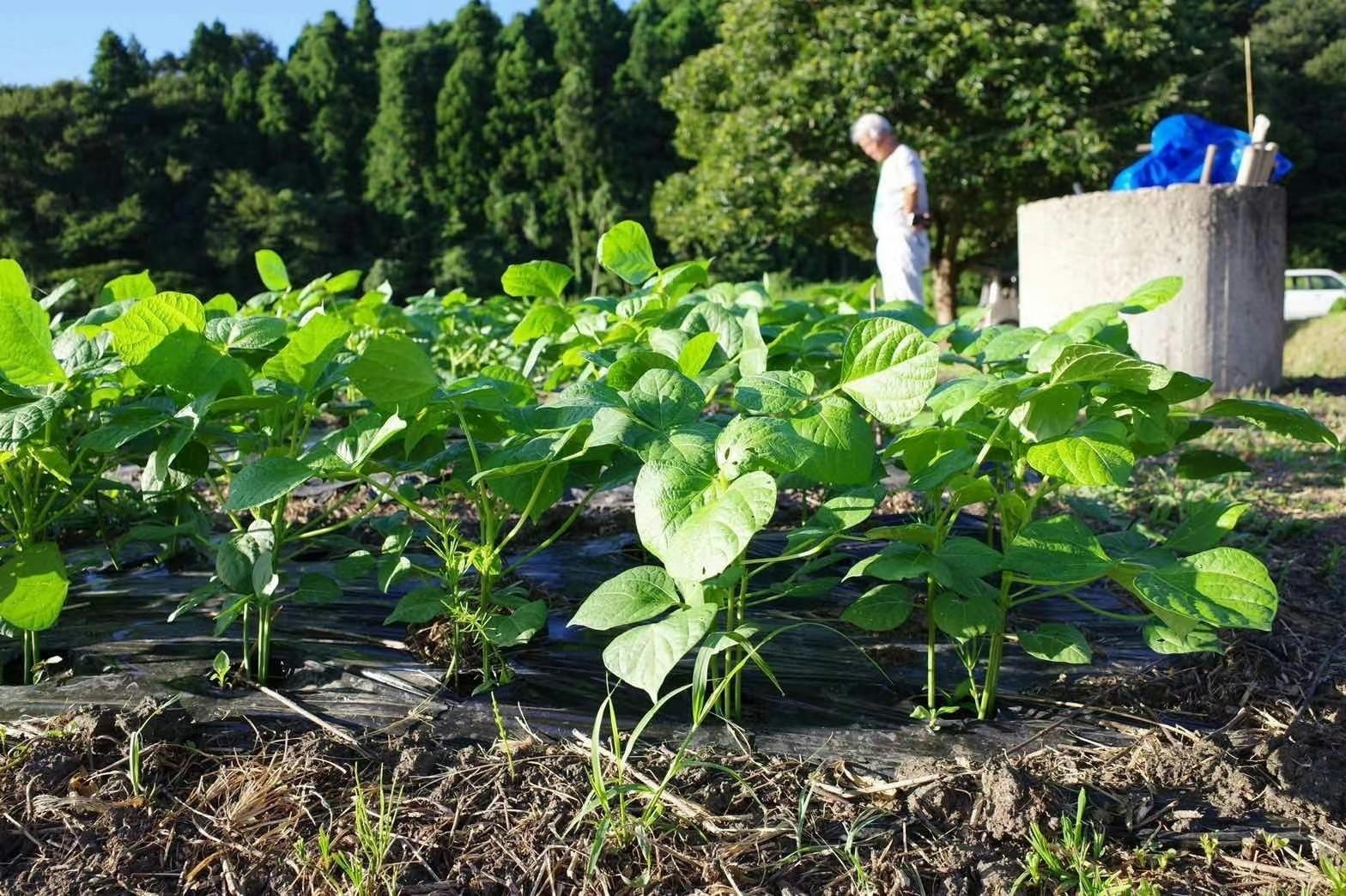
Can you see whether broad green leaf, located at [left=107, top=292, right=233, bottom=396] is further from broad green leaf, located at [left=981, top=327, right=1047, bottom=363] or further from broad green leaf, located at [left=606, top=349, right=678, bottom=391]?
broad green leaf, located at [left=981, top=327, right=1047, bottom=363]

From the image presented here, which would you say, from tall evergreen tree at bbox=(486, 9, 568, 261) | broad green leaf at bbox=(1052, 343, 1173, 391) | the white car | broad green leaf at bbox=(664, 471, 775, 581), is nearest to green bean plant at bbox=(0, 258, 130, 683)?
broad green leaf at bbox=(664, 471, 775, 581)

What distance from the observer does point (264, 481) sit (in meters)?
1.05

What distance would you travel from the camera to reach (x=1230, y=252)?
4781mm

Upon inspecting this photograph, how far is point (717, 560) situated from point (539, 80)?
2460 cm

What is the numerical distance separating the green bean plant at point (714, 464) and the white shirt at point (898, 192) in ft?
12.7

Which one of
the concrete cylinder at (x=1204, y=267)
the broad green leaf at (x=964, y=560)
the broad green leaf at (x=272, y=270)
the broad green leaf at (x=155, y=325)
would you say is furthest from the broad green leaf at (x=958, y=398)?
the concrete cylinder at (x=1204, y=267)

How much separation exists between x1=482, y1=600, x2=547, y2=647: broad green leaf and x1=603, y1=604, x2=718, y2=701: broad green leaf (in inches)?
9.7

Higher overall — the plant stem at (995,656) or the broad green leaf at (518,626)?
the broad green leaf at (518,626)

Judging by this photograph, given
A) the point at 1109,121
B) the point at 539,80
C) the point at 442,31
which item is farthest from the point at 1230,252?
the point at 442,31

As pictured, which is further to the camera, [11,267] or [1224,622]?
[11,267]

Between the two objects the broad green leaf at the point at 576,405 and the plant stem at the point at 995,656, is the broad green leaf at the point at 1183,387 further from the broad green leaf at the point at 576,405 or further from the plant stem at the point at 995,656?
the broad green leaf at the point at 576,405

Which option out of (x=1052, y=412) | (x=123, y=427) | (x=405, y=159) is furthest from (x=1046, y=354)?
(x=405, y=159)

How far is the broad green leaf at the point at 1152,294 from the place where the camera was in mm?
1379

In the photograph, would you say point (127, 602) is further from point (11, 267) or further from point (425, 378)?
point (425, 378)
